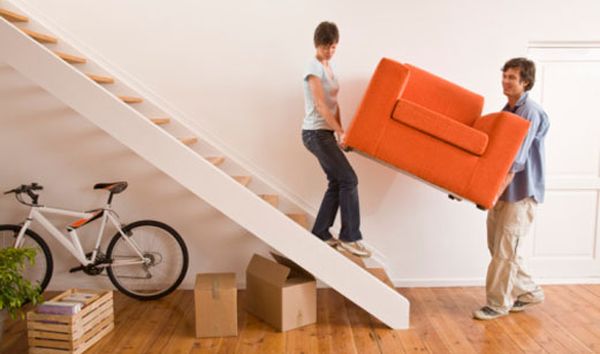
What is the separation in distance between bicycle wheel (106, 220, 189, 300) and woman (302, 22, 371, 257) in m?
1.24

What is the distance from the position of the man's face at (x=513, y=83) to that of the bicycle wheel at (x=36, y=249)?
3.45 meters

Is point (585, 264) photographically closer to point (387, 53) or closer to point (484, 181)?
point (484, 181)

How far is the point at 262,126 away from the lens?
13.9ft

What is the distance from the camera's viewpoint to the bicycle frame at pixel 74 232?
3941mm

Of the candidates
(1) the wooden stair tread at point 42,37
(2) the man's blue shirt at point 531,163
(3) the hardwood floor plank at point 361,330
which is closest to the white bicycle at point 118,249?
(1) the wooden stair tread at point 42,37

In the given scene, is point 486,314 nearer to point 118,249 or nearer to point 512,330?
point 512,330

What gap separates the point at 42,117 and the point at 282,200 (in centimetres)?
191

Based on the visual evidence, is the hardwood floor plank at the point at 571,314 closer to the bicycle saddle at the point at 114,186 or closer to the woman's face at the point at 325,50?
the woman's face at the point at 325,50

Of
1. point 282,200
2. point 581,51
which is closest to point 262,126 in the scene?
point 282,200

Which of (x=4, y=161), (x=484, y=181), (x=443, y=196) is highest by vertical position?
(x=484, y=181)

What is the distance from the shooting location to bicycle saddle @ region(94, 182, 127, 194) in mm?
3971

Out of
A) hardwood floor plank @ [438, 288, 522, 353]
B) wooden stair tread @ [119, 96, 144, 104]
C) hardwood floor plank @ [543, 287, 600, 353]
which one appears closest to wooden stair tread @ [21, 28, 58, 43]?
wooden stair tread @ [119, 96, 144, 104]

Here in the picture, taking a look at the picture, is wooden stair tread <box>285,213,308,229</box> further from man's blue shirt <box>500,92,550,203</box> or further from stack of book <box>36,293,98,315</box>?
stack of book <box>36,293,98,315</box>

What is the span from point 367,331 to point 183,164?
1.59m
